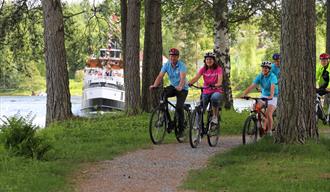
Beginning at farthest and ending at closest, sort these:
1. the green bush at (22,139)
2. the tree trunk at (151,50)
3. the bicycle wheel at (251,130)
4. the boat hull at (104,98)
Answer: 1. the boat hull at (104,98)
2. the tree trunk at (151,50)
3. the bicycle wheel at (251,130)
4. the green bush at (22,139)

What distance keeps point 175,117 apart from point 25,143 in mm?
3170

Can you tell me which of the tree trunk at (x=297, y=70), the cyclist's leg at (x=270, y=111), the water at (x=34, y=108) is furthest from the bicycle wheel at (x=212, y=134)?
the water at (x=34, y=108)

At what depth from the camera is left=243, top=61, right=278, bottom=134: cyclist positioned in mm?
11148

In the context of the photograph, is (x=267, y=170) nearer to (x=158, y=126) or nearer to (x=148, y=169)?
(x=148, y=169)

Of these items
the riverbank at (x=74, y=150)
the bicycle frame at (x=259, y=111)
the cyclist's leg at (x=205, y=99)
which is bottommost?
the riverbank at (x=74, y=150)

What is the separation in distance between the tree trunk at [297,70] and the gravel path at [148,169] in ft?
4.68

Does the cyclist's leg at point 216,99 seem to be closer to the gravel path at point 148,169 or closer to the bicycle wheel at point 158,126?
the gravel path at point 148,169

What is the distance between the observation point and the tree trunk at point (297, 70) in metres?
9.80

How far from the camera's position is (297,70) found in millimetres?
9820

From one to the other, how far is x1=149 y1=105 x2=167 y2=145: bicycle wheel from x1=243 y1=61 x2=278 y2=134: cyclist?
1532 millimetres

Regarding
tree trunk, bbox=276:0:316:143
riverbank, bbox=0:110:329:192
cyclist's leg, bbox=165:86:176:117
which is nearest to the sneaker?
cyclist's leg, bbox=165:86:176:117

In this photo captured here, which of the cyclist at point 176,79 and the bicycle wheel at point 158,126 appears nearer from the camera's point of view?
the cyclist at point 176,79

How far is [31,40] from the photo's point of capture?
64.4 feet

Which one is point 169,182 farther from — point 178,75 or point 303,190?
point 178,75
